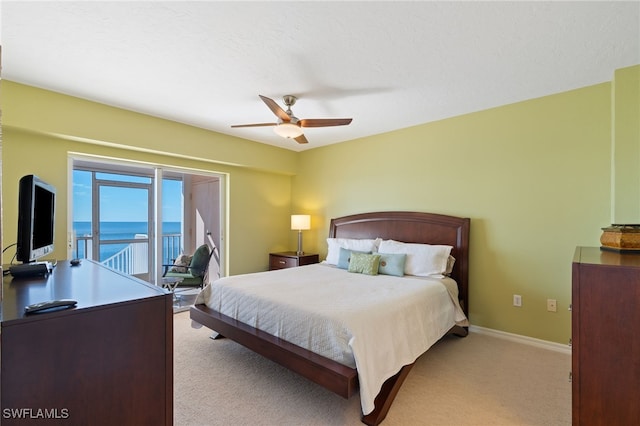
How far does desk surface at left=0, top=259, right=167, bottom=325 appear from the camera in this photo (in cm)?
112

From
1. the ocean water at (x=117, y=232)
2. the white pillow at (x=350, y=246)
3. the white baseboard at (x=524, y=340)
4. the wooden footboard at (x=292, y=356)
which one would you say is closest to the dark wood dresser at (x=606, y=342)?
the wooden footboard at (x=292, y=356)

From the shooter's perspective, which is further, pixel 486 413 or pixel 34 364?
pixel 486 413

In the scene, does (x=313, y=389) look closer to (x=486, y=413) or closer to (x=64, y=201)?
(x=486, y=413)

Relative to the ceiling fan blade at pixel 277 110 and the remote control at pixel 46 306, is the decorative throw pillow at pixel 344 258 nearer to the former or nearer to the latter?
the ceiling fan blade at pixel 277 110

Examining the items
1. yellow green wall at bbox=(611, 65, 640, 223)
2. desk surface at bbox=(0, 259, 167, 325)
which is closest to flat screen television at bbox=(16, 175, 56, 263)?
desk surface at bbox=(0, 259, 167, 325)

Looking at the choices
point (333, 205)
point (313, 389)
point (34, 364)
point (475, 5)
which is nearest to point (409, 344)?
point (313, 389)

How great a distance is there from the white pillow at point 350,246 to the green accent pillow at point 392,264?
1.19 feet

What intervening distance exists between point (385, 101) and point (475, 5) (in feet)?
4.66

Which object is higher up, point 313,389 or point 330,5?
point 330,5

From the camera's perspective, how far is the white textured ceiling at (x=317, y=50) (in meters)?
1.86

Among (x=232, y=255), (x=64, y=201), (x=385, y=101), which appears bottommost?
(x=232, y=255)

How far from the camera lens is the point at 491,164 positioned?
339 cm

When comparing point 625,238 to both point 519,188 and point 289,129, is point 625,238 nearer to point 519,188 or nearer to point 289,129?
point 519,188

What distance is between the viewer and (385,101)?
3.19 m
